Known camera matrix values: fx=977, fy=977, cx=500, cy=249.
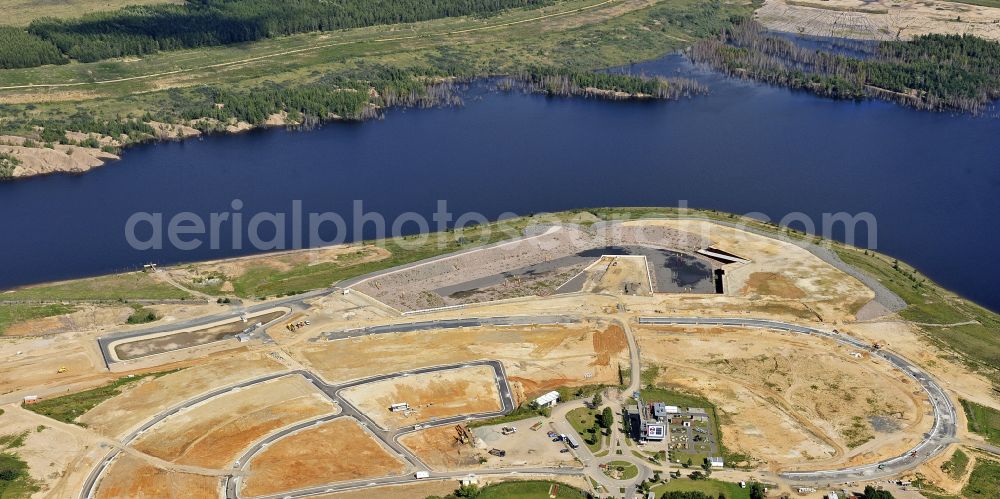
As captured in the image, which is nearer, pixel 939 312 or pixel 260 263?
pixel 939 312

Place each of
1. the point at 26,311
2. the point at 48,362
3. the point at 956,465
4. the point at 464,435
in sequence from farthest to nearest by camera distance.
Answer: the point at 26,311 < the point at 48,362 < the point at 464,435 < the point at 956,465

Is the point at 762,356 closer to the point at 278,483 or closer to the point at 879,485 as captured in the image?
the point at 879,485

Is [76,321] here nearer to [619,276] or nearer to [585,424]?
[585,424]

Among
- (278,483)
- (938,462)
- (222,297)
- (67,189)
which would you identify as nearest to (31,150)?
(67,189)

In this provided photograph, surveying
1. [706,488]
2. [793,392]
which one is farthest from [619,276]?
[706,488]

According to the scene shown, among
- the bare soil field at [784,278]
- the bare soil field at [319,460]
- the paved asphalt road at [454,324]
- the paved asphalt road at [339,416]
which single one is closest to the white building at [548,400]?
the paved asphalt road at [339,416]

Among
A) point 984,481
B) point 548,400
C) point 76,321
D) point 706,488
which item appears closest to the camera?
point 706,488

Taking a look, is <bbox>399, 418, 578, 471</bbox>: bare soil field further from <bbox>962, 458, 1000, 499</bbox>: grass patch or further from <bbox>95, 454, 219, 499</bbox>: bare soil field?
<bbox>962, 458, 1000, 499</bbox>: grass patch

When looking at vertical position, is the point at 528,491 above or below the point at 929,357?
below
